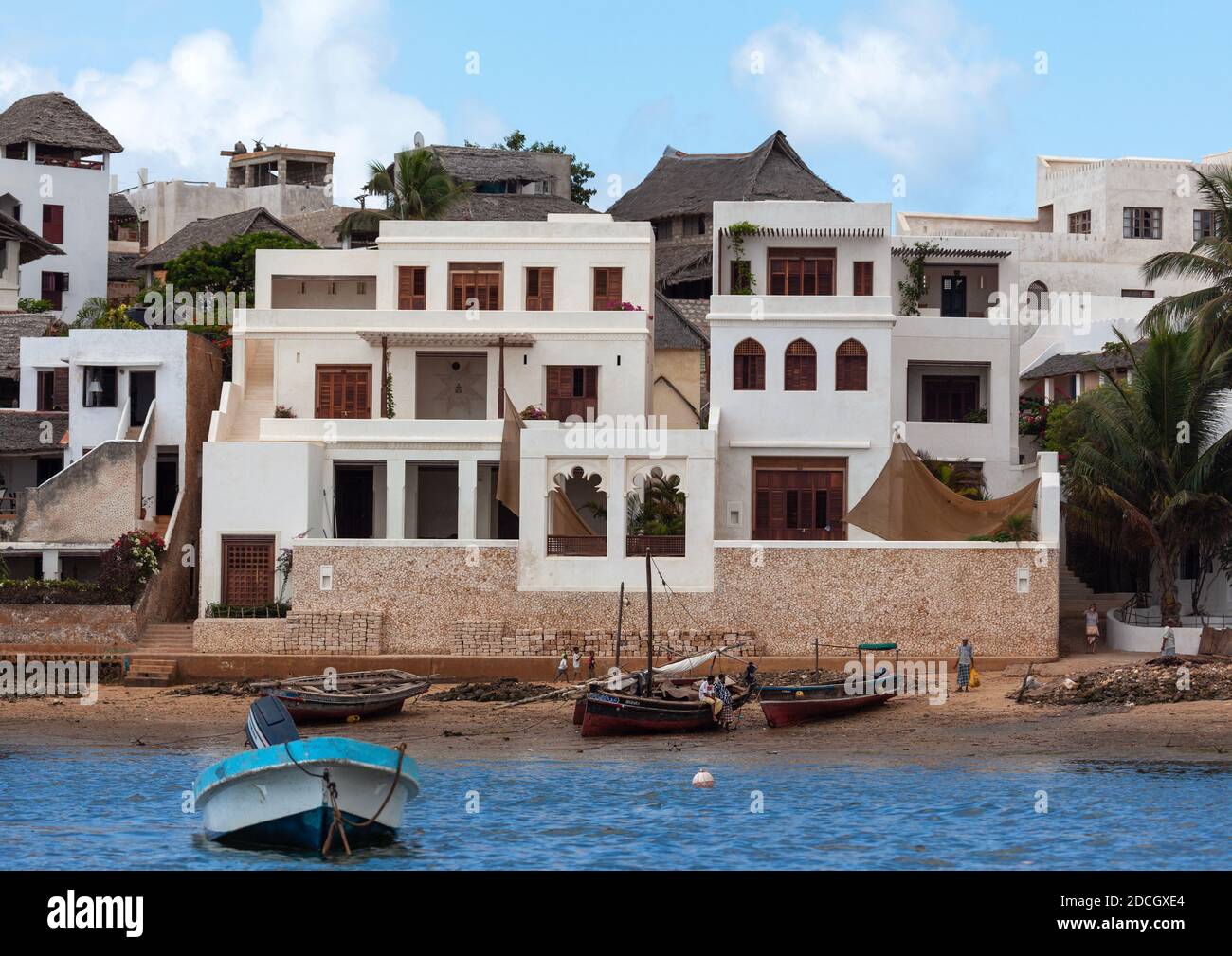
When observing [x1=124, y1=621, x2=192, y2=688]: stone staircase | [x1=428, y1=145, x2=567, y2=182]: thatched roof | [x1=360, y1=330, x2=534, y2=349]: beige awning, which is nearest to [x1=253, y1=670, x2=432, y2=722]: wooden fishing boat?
[x1=124, y1=621, x2=192, y2=688]: stone staircase

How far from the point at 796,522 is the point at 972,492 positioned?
5.01 metres

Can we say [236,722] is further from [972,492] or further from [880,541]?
[972,492]

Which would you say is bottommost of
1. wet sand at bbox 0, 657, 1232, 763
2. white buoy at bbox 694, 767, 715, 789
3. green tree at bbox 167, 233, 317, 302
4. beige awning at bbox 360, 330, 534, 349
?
white buoy at bbox 694, 767, 715, 789

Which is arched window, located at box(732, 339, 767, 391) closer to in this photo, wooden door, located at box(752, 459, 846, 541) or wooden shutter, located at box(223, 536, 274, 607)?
wooden door, located at box(752, 459, 846, 541)

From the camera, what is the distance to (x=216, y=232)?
82.6m

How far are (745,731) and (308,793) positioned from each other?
15403 millimetres

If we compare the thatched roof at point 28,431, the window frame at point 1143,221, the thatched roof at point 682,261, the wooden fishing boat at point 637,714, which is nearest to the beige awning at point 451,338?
the thatched roof at point 28,431

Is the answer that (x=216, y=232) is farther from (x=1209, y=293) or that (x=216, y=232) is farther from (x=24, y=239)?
(x=1209, y=293)

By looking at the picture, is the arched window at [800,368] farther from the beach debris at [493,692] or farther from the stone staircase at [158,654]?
the stone staircase at [158,654]

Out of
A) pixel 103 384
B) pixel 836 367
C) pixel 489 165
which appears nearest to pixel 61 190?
pixel 489 165

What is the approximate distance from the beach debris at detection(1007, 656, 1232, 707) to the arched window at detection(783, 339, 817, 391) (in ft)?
38.5

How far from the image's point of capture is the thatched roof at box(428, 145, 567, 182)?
3361 inches
